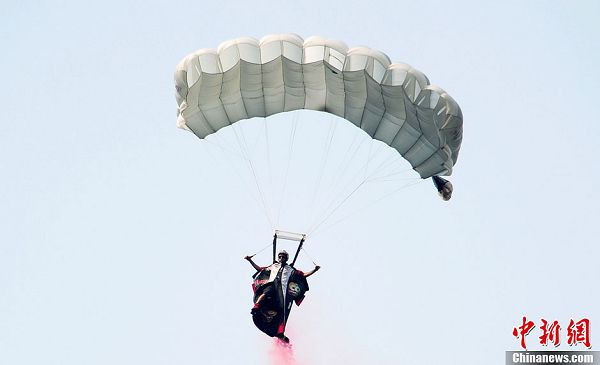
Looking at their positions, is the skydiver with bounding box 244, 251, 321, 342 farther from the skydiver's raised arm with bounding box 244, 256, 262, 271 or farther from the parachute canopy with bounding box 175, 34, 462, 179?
the parachute canopy with bounding box 175, 34, 462, 179

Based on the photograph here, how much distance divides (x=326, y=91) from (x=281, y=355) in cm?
574

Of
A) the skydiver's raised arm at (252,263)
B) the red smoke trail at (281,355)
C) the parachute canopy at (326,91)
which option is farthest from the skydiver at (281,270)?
the parachute canopy at (326,91)

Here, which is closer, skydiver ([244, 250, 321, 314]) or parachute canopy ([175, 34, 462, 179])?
skydiver ([244, 250, 321, 314])

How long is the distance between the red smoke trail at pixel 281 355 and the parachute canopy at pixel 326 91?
16.1ft

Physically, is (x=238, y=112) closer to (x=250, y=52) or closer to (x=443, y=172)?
(x=250, y=52)

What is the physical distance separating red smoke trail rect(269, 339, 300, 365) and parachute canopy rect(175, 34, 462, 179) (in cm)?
490

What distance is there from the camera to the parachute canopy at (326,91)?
63.2ft

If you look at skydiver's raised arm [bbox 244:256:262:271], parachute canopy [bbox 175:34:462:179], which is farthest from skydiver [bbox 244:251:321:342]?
parachute canopy [bbox 175:34:462:179]

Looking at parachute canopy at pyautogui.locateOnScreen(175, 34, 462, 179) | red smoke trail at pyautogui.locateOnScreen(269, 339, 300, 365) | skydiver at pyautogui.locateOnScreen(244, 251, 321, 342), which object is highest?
parachute canopy at pyautogui.locateOnScreen(175, 34, 462, 179)

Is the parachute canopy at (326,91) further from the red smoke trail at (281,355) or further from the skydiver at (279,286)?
the red smoke trail at (281,355)

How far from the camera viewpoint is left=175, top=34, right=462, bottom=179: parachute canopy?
63.2ft

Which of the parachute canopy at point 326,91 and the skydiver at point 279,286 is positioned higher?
the parachute canopy at point 326,91

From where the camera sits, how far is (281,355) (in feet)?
64.4

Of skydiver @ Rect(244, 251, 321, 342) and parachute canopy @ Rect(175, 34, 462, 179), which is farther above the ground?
parachute canopy @ Rect(175, 34, 462, 179)
